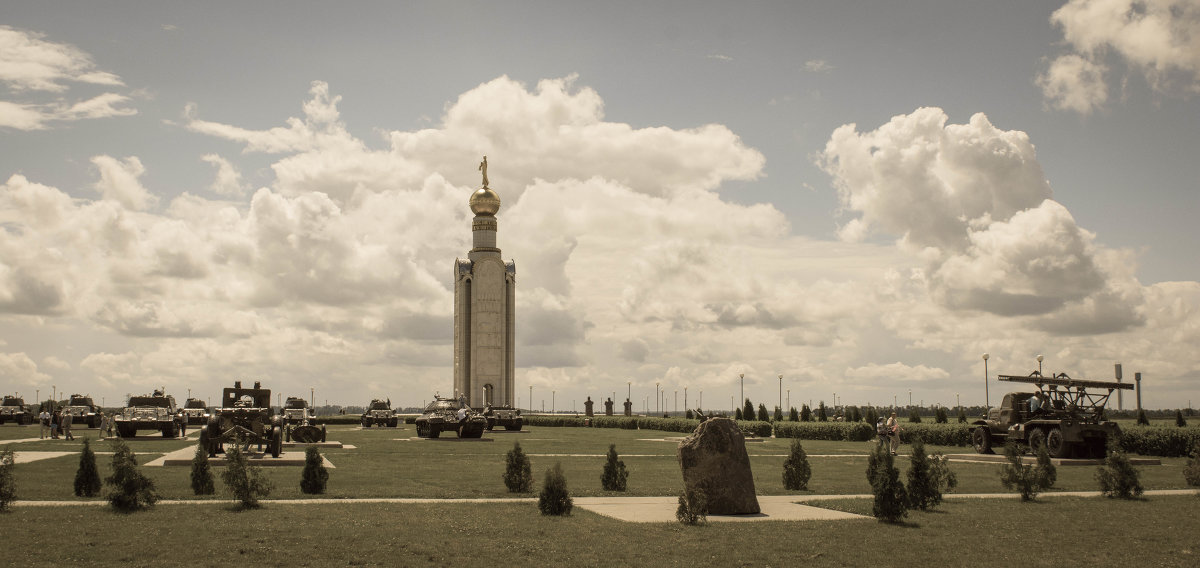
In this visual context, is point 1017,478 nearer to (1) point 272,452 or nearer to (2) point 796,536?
(2) point 796,536

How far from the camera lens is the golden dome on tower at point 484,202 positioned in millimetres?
94938

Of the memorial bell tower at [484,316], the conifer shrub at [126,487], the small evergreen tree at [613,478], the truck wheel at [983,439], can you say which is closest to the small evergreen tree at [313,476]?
the conifer shrub at [126,487]

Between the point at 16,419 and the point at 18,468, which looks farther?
the point at 16,419

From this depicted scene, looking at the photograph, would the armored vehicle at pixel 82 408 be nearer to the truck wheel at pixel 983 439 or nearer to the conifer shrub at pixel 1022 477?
the truck wheel at pixel 983 439

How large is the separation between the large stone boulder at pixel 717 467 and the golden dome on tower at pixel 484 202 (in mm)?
81161

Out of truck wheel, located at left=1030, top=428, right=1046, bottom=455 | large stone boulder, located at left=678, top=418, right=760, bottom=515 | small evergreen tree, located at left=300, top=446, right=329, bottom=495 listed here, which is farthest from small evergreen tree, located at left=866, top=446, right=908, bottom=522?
truck wheel, located at left=1030, top=428, right=1046, bottom=455

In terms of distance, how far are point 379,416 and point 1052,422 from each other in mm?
50644

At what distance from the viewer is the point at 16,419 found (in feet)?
211

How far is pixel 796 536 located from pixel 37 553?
9.50 metres

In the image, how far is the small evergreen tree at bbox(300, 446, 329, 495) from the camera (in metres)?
17.6

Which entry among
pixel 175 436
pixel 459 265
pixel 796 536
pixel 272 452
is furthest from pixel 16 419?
pixel 796 536

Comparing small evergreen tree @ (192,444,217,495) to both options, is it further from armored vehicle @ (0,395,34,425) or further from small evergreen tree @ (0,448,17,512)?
armored vehicle @ (0,395,34,425)

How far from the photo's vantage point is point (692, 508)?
1433 centimetres

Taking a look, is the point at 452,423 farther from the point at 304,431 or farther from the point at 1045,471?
the point at 1045,471
